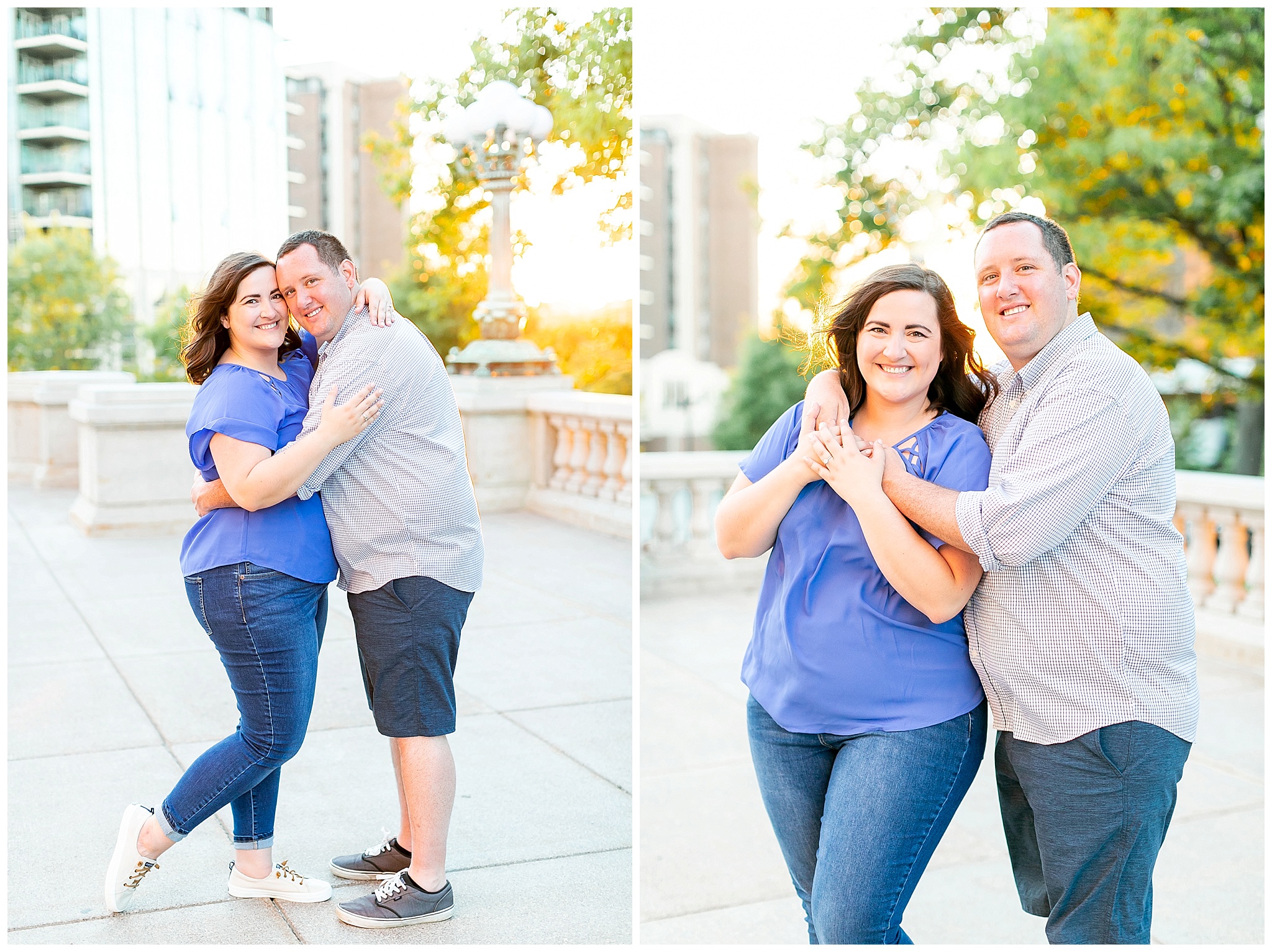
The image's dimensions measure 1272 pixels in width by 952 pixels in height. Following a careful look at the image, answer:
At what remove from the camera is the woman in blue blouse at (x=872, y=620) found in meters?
2.16

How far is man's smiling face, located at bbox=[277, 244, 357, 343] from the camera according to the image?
290cm

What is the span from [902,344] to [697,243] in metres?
81.6

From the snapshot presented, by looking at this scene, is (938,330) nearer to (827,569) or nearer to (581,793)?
(827,569)

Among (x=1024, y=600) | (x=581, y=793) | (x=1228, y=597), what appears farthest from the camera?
(x=1228, y=597)

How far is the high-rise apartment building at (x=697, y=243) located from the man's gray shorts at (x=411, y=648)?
6956 cm

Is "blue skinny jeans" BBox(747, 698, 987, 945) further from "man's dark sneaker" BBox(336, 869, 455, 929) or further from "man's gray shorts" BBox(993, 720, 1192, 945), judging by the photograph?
"man's dark sneaker" BBox(336, 869, 455, 929)

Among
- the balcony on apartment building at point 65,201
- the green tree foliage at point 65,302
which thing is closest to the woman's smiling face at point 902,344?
the green tree foliage at point 65,302

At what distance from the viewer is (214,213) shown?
35125mm

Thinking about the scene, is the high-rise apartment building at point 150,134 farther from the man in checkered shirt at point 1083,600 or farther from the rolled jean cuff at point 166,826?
the man in checkered shirt at point 1083,600

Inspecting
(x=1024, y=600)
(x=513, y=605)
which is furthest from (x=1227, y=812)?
(x=513, y=605)

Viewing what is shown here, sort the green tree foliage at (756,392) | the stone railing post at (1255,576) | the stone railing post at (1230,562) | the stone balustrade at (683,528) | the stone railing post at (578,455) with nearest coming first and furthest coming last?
the stone railing post at (1255,576), the stone railing post at (1230,562), the stone balustrade at (683,528), the stone railing post at (578,455), the green tree foliage at (756,392)

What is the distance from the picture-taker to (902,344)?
7.32 ft

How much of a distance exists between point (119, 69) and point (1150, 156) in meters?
22.0

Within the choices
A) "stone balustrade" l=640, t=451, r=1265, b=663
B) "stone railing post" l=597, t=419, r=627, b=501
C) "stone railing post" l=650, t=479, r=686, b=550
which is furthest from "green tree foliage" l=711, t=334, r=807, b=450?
"stone balustrade" l=640, t=451, r=1265, b=663
